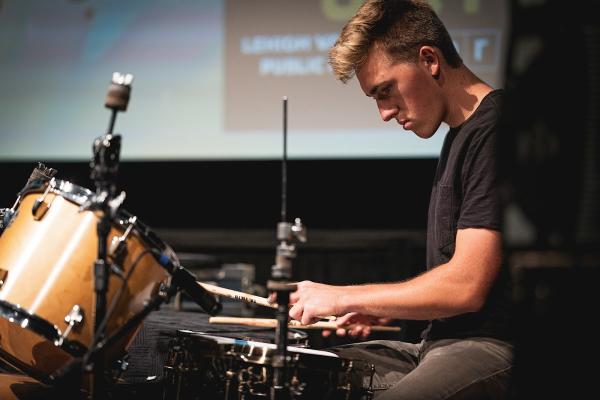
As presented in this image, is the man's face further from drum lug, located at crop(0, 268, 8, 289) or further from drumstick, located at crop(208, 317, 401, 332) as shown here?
drum lug, located at crop(0, 268, 8, 289)

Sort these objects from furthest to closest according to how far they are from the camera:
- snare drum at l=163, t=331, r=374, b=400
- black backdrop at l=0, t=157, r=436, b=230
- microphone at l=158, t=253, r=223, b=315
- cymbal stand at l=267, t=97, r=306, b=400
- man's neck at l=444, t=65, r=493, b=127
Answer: black backdrop at l=0, t=157, r=436, b=230 < man's neck at l=444, t=65, r=493, b=127 < microphone at l=158, t=253, r=223, b=315 < snare drum at l=163, t=331, r=374, b=400 < cymbal stand at l=267, t=97, r=306, b=400

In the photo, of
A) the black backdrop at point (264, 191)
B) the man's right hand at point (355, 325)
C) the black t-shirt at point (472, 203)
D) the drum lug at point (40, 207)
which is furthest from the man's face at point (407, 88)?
the black backdrop at point (264, 191)

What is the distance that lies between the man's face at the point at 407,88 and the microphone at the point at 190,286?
2.70ft

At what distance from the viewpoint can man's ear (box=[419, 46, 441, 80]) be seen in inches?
91.1

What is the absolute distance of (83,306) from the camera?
2.03m

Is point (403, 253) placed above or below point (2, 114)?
below

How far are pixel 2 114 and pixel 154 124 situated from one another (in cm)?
105

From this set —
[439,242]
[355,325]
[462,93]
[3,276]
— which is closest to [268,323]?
[355,325]

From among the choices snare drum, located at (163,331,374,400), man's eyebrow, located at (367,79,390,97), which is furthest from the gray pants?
man's eyebrow, located at (367,79,390,97)

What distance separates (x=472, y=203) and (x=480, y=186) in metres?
0.05

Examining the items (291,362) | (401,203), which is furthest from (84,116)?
(291,362)

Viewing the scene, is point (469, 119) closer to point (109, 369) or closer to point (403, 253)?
point (109, 369)

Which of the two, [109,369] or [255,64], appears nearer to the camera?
[109,369]

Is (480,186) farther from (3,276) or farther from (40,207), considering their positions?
(3,276)
